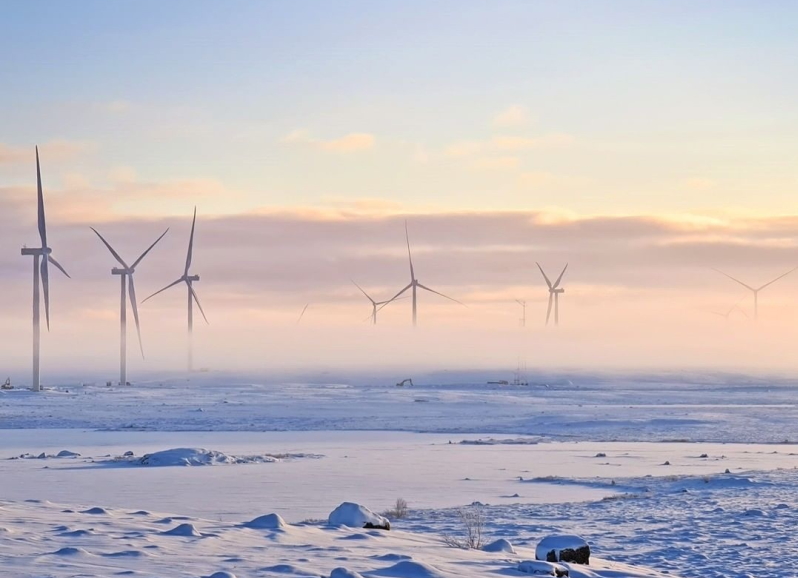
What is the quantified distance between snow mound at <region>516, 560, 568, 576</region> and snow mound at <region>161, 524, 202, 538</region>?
15.7ft

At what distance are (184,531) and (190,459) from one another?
19.4m

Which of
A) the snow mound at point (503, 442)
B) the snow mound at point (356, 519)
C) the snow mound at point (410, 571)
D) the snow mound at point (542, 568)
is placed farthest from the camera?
the snow mound at point (503, 442)

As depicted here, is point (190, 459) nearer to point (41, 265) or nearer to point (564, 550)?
point (564, 550)

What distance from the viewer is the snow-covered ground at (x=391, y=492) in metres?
14.7

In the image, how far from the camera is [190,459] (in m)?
35.1

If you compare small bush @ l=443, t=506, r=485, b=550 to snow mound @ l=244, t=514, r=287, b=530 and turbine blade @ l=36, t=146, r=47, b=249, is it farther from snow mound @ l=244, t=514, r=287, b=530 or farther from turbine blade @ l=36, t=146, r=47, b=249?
turbine blade @ l=36, t=146, r=47, b=249

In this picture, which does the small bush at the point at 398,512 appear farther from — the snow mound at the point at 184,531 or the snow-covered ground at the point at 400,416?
the snow-covered ground at the point at 400,416

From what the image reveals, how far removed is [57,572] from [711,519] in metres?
13.9

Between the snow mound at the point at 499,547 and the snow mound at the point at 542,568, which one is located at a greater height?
the snow mound at the point at 542,568

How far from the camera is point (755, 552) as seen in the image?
59.0 ft

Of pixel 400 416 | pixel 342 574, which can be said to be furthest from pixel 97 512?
pixel 400 416

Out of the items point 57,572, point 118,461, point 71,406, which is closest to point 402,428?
point 118,461

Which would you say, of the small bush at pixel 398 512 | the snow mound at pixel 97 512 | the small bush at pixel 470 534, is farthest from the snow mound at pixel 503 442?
the snow mound at pixel 97 512

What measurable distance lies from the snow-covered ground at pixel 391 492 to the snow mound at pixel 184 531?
4cm
